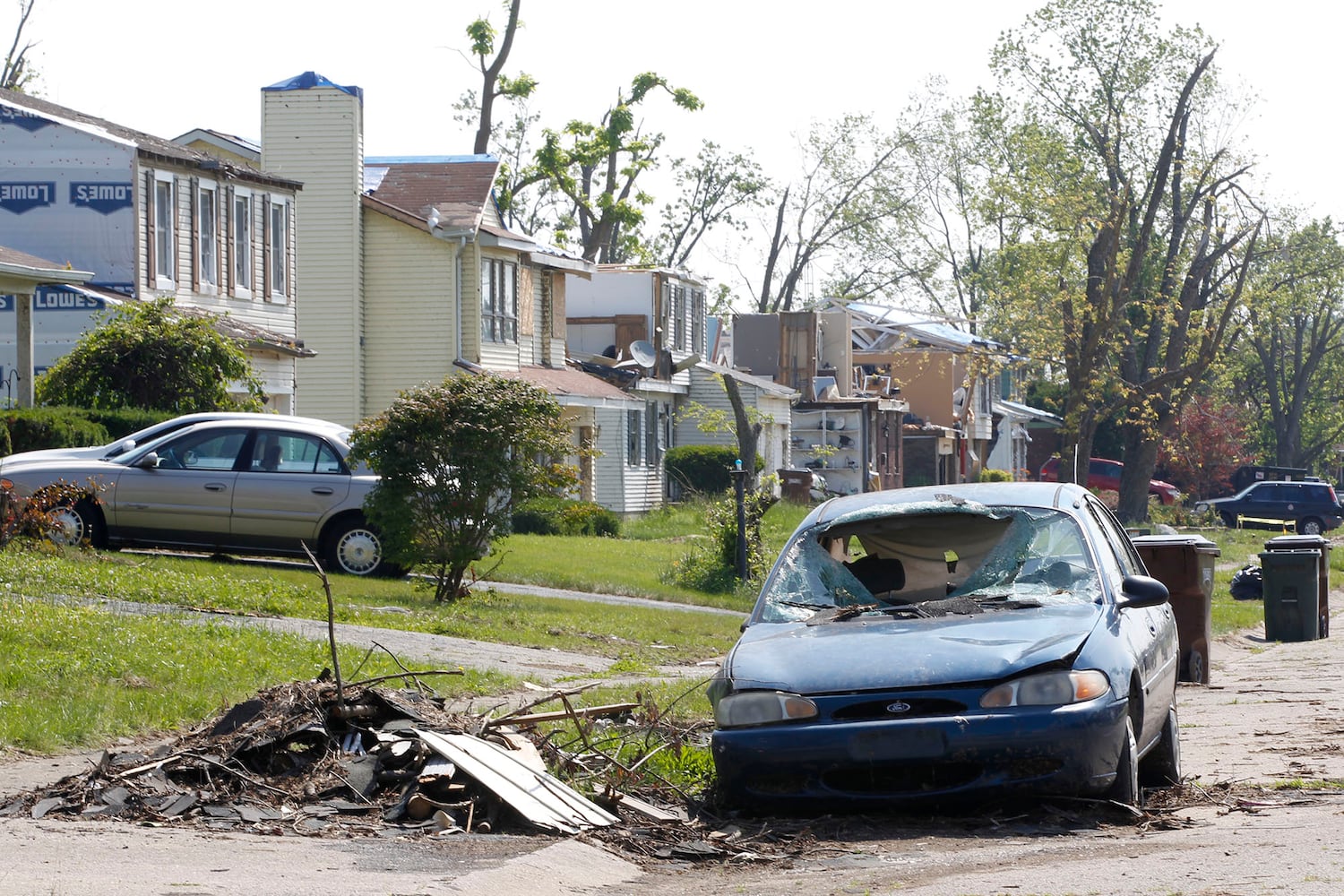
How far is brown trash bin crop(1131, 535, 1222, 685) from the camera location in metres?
13.7

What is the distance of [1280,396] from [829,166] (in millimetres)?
24408

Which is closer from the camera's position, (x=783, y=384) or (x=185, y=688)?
(x=185, y=688)

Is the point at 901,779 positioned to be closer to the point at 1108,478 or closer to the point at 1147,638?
the point at 1147,638

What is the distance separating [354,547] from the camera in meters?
18.4

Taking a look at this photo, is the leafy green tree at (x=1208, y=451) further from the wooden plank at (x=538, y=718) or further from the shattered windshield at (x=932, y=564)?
the wooden plank at (x=538, y=718)

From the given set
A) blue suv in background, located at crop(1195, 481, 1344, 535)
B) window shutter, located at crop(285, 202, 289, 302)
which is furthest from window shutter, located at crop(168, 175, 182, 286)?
blue suv in background, located at crop(1195, 481, 1344, 535)

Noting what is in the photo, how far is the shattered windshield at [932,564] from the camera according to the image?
A: 806cm

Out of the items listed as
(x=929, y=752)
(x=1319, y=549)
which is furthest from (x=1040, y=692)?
(x=1319, y=549)

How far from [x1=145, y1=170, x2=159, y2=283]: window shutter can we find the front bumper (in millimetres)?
22923

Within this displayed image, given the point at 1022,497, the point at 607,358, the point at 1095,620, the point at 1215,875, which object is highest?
the point at 607,358

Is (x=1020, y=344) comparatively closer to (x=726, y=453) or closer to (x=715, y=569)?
(x=726, y=453)

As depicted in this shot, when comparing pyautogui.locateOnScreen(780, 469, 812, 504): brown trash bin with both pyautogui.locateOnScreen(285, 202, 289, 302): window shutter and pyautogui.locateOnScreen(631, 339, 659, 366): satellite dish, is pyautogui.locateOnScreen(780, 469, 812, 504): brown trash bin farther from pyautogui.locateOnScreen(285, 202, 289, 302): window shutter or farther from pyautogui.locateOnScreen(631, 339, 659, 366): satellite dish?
pyautogui.locateOnScreen(285, 202, 289, 302): window shutter

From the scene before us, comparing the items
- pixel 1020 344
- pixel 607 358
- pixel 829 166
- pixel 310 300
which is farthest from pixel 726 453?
pixel 829 166

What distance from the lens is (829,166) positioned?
6750 cm
